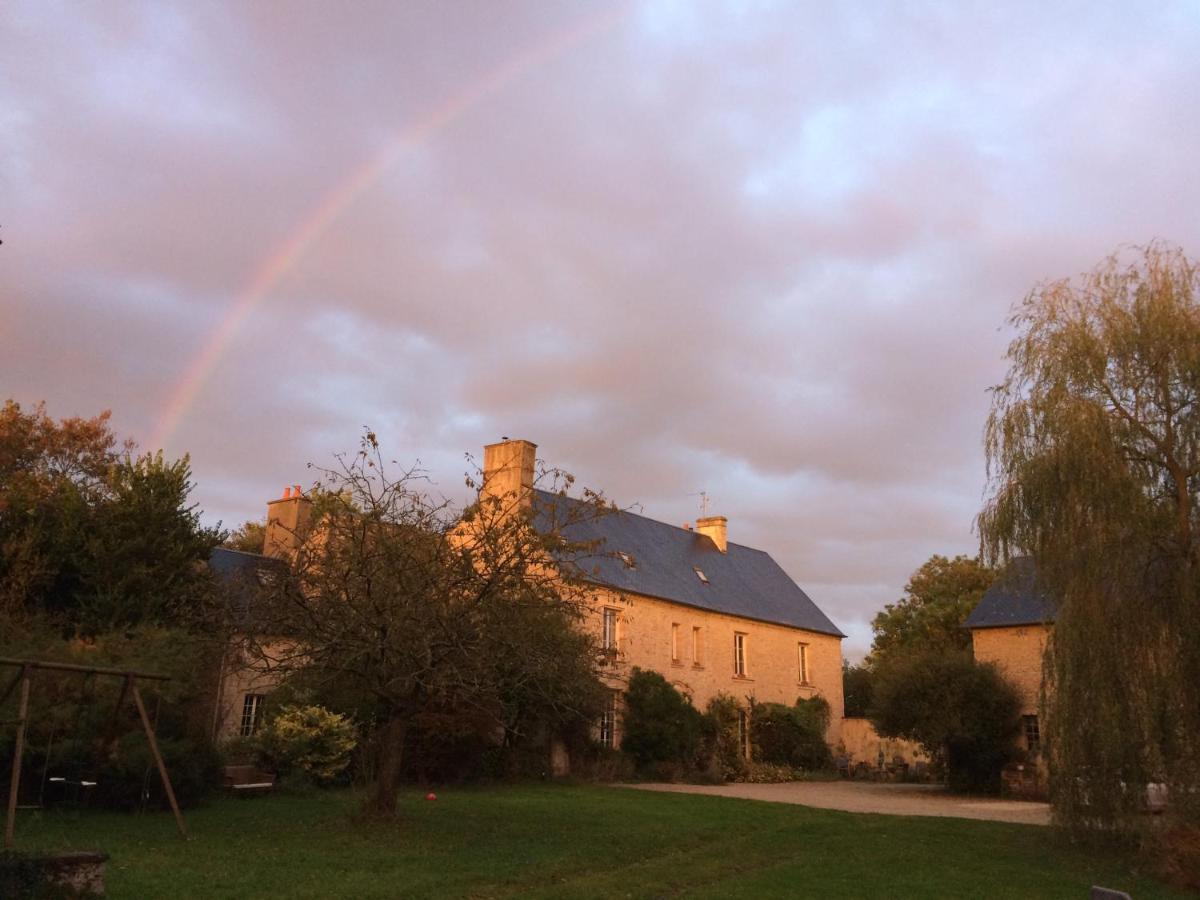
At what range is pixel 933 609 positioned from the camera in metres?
44.0

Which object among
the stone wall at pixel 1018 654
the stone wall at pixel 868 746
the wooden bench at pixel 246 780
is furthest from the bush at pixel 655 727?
the wooden bench at pixel 246 780

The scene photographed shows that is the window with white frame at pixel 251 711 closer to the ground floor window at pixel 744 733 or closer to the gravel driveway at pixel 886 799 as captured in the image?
the gravel driveway at pixel 886 799

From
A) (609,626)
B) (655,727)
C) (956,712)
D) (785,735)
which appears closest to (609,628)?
(609,626)

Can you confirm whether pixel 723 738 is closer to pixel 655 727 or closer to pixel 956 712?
pixel 655 727

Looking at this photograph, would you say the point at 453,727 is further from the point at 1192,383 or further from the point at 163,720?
the point at 1192,383

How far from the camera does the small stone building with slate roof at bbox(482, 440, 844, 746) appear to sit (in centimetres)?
2622

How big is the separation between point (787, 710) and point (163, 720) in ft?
63.4

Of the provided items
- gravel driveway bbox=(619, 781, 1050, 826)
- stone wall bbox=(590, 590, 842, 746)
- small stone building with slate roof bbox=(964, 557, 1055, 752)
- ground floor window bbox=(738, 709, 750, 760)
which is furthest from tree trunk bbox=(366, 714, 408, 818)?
ground floor window bbox=(738, 709, 750, 760)

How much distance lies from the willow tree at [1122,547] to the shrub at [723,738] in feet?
51.9

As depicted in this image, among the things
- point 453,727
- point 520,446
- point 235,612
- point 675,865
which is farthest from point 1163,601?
point 520,446

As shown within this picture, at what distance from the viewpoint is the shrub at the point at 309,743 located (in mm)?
17688

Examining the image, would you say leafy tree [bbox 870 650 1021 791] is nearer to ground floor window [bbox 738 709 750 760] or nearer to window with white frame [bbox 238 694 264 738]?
ground floor window [bbox 738 709 750 760]

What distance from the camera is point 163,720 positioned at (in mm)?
15367

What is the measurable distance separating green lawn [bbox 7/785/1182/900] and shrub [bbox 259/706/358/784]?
215cm
